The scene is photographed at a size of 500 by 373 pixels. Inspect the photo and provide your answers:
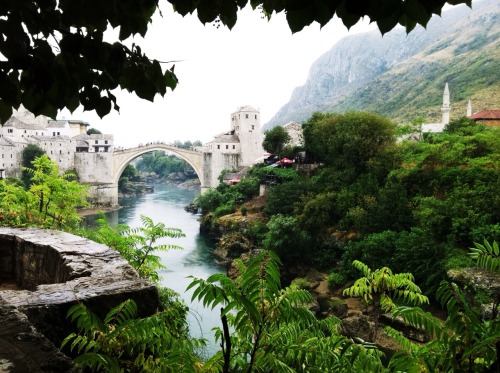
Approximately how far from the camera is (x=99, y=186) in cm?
3638

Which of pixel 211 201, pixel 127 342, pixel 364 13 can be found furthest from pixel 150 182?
pixel 364 13

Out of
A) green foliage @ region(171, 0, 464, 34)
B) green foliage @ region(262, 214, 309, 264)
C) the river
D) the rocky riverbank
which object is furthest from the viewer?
the rocky riverbank

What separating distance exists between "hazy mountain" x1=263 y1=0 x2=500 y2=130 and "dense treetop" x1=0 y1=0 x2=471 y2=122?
78 centimetres

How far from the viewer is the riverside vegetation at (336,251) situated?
6.81 ft

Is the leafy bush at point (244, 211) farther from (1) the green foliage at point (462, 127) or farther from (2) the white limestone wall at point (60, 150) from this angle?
(2) the white limestone wall at point (60, 150)

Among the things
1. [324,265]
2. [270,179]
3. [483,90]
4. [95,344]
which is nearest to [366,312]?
[324,265]

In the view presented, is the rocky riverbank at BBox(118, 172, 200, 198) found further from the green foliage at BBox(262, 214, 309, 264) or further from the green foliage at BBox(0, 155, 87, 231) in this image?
the green foliage at BBox(0, 155, 87, 231)

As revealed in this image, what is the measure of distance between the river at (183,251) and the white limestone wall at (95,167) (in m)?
2.90

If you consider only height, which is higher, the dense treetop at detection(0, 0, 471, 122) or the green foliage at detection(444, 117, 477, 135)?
the green foliage at detection(444, 117, 477, 135)

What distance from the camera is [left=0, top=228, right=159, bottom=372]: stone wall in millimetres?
2434

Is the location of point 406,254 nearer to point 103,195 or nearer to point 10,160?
point 103,195

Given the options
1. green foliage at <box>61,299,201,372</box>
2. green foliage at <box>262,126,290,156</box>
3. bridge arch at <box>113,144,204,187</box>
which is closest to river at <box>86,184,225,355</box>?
green foliage at <box>61,299,201,372</box>

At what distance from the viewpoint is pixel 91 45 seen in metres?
1.47

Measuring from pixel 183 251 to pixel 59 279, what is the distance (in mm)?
16974
